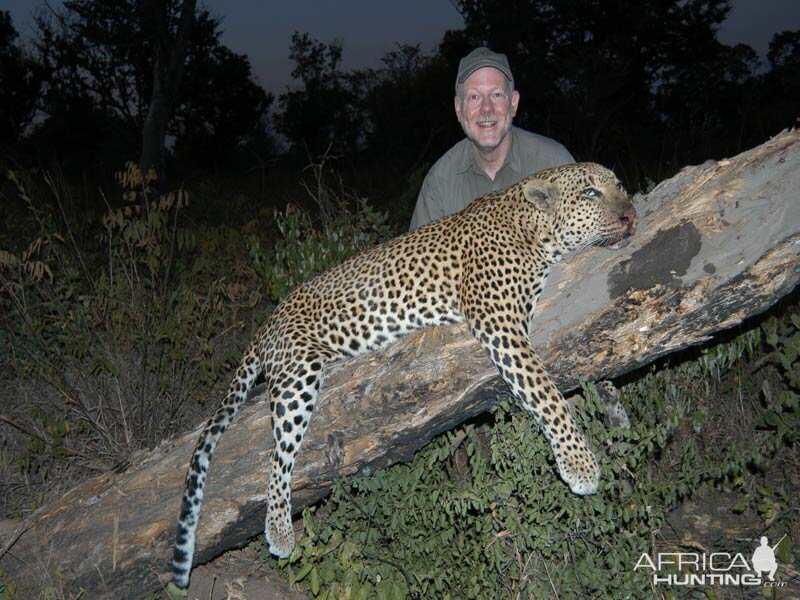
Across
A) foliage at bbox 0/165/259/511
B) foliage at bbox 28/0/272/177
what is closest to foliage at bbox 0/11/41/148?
foliage at bbox 28/0/272/177

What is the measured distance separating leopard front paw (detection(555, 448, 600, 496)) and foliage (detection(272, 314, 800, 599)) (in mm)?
89

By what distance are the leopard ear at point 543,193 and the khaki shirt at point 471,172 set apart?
1.79 m

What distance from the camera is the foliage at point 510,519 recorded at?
4.50 meters

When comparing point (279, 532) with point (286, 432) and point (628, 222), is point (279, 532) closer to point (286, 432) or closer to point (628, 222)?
point (286, 432)

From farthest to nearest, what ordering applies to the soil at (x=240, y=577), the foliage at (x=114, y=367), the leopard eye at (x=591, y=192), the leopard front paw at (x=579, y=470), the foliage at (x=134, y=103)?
the foliage at (x=134, y=103) → the foliage at (x=114, y=367) → the soil at (x=240, y=577) → the leopard eye at (x=591, y=192) → the leopard front paw at (x=579, y=470)

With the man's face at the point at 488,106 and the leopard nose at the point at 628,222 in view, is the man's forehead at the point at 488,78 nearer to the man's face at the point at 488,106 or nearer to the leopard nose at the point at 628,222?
the man's face at the point at 488,106

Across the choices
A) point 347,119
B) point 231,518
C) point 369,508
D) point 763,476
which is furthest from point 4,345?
point 347,119

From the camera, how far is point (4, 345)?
26.0 ft

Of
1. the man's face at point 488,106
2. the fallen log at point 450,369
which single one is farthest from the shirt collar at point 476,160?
the fallen log at point 450,369

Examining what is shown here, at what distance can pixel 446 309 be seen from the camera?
4.96 m

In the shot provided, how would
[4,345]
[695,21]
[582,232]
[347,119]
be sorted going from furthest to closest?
1. [347,119]
2. [695,21]
3. [4,345]
4. [582,232]

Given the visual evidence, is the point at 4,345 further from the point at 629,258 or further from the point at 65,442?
the point at 629,258

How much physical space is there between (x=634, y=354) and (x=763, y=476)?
9.46 feet

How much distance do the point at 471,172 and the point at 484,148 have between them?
574 millimetres
